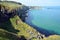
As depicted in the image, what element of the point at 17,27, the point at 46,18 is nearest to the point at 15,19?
the point at 17,27

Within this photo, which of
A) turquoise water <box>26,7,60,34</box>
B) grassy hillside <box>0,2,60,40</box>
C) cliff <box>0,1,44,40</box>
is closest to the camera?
grassy hillside <box>0,2,60,40</box>

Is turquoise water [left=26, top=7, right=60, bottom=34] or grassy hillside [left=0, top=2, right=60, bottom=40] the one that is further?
turquoise water [left=26, top=7, right=60, bottom=34]

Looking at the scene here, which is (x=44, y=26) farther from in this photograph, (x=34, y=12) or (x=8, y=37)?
(x=8, y=37)

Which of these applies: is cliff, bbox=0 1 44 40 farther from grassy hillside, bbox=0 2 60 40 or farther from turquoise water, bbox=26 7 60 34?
turquoise water, bbox=26 7 60 34

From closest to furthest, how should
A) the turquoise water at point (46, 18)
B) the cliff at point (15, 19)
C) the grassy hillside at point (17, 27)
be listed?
the grassy hillside at point (17, 27) < the cliff at point (15, 19) < the turquoise water at point (46, 18)

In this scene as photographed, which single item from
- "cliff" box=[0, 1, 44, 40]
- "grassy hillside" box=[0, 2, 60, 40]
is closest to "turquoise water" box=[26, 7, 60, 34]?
"cliff" box=[0, 1, 44, 40]

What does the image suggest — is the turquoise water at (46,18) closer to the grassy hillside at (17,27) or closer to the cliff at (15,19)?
the cliff at (15,19)

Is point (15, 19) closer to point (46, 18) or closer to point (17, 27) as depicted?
point (17, 27)

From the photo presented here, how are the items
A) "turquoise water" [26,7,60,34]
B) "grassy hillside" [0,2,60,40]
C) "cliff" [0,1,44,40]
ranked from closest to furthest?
1. "grassy hillside" [0,2,60,40]
2. "cliff" [0,1,44,40]
3. "turquoise water" [26,7,60,34]

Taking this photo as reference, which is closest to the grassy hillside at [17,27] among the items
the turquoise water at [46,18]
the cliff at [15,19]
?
the cliff at [15,19]
